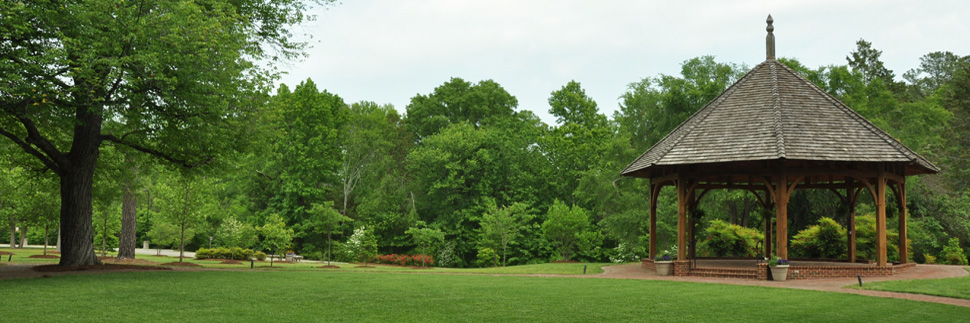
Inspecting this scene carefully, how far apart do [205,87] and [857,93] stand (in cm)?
2886

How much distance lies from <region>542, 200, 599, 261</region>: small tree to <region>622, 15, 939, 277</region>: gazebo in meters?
12.5

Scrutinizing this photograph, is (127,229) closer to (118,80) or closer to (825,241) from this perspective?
(118,80)

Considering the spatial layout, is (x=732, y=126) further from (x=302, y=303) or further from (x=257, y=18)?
(x=257, y=18)

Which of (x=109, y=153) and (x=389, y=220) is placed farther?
(x=389, y=220)

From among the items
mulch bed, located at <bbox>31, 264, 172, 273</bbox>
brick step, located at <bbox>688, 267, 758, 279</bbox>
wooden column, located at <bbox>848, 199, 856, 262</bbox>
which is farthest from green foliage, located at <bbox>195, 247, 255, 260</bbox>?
wooden column, located at <bbox>848, 199, 856, 262</bbox>

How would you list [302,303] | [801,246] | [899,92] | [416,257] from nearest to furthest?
[302,303] < [801,246] < [416,257] < [899,92]

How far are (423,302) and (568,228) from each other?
22.8m

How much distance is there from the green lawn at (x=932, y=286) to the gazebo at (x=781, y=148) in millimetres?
1889

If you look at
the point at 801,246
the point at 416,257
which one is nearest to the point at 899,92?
the point at 801,246

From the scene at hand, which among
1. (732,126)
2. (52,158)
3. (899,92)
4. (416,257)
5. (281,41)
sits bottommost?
(416,257)

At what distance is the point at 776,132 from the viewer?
1775 centimetres

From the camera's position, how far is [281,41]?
21953 mm

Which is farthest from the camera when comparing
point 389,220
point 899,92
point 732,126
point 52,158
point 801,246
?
point 899,92

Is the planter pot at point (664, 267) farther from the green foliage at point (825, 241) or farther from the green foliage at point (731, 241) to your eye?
the green foliage at point (825, 241)
